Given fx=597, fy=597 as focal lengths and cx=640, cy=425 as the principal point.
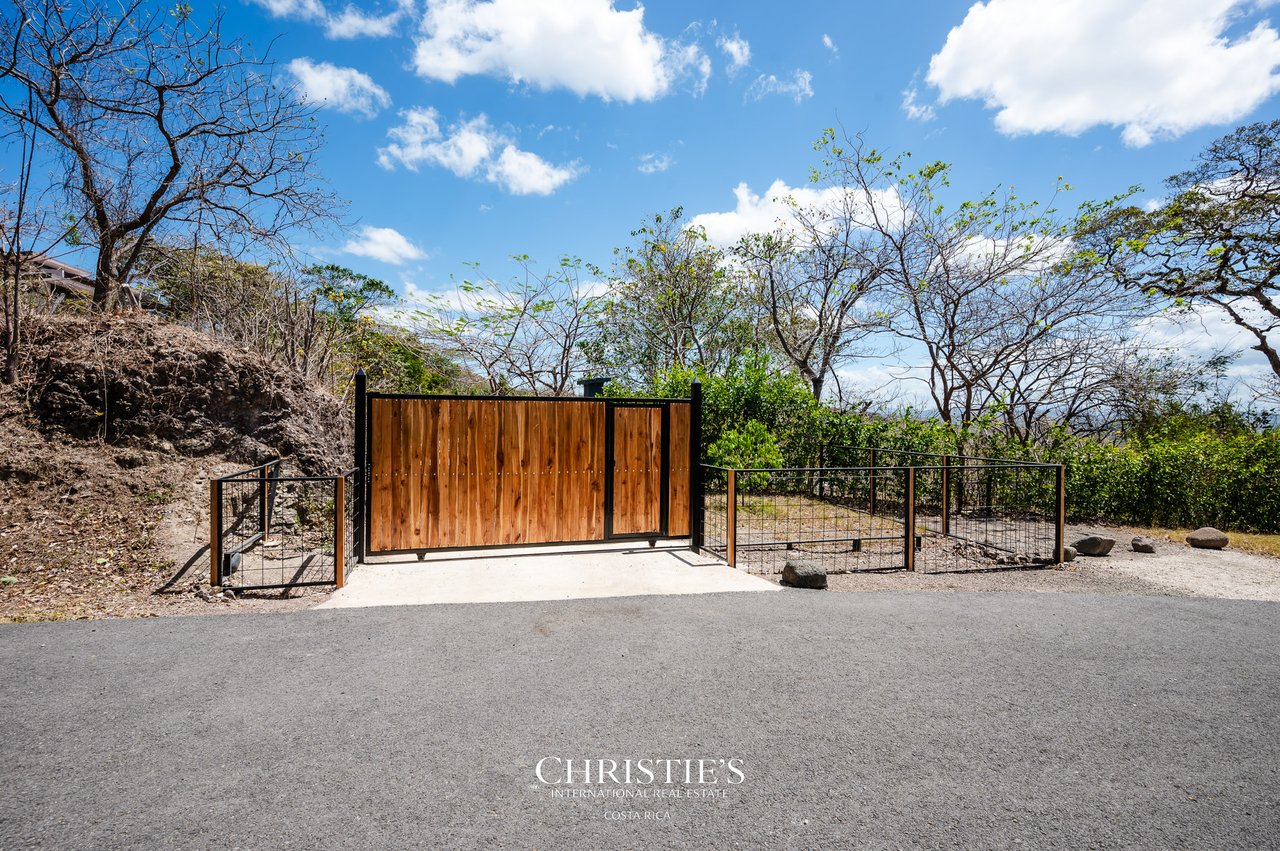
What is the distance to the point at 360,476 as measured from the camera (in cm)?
564

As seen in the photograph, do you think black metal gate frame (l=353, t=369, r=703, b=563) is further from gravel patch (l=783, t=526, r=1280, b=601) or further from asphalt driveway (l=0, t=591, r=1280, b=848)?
asphalt driveway (l=0, t=591, r=1280, b=848)

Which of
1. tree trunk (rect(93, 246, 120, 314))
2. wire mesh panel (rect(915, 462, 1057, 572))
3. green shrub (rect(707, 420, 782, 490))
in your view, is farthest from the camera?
green shrub (rect(707, 420, 782, 490))

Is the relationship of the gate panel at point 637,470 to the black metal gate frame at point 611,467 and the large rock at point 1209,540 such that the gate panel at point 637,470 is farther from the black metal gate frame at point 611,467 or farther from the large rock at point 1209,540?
the large rock at point 1209,540

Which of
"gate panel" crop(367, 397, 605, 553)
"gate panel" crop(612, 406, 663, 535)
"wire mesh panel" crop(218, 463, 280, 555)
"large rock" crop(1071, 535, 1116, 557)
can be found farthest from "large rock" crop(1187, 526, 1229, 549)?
"wire mesh panel" crop(218, 463, 280, 555)

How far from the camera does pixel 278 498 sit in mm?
6859

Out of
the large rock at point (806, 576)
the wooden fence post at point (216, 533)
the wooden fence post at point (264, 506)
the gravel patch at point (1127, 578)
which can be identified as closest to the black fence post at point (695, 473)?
the gravel patch at point (1127, 578)

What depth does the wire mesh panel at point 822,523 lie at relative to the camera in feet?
20.8

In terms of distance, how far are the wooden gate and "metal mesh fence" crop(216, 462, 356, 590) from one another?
0.44m

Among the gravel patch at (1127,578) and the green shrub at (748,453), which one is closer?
the gravel patch at (1127,578)

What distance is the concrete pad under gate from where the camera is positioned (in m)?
4.79

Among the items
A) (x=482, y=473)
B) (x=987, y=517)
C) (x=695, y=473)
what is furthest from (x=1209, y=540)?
(x=482, y=473)

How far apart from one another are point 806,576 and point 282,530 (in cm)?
558

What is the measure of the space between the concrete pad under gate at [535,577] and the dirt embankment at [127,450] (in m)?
0.83

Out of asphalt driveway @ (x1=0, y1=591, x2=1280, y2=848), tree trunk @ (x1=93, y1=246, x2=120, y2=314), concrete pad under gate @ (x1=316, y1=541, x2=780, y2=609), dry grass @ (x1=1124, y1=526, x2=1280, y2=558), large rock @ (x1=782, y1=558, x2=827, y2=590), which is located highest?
tree trunk @ (x1=93, y1=246, x2=120, y2=314)
